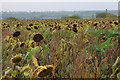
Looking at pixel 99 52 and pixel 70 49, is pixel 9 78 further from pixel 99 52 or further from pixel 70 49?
pixel 99 52

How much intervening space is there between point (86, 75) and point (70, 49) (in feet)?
3.05

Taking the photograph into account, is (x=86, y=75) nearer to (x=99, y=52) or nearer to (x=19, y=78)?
(x=19, y=78)

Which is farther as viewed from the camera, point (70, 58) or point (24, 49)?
point (24, 49)

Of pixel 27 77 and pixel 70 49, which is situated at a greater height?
pixel 70 49

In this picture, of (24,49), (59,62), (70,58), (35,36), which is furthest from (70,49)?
(24,49)

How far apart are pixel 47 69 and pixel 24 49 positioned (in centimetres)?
156

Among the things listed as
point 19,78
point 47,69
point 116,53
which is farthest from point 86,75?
point 116,53

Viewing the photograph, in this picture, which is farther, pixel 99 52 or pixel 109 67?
pixel 99 52

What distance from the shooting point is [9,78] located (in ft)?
5.03

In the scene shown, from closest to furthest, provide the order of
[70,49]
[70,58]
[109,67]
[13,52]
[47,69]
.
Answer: [47,69] → [109,67] → [70,58] → [70,49] → [13,52]

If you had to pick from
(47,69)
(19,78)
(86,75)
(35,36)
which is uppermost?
(35,36)

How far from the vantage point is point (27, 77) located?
1.44 m

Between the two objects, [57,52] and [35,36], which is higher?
[35,36]

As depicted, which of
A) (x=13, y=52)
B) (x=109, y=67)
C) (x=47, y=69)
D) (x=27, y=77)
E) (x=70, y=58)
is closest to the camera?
(x=47, y=69)
